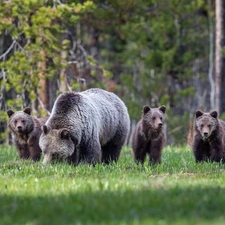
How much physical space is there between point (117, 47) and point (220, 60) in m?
12.5

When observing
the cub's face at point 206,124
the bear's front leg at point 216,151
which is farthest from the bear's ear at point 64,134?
the bear's front leg at point 216,151

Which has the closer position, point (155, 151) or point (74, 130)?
point (74, 130)

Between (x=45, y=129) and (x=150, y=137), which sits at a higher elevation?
(x=45, y=129)

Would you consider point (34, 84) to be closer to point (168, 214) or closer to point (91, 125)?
point (91, 125)

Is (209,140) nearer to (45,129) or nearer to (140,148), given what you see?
(140,148)

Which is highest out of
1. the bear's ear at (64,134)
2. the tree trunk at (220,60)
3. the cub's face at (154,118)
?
the tree trunk at (220,60)

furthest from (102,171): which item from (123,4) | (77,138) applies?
(123,4)

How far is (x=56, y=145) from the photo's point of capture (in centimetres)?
1159

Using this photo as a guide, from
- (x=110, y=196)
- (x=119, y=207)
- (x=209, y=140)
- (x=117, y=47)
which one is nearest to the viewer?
(x=119, y=207)

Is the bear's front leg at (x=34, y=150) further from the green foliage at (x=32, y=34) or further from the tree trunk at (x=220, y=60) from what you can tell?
the tree trunk at (x=220, y=60)

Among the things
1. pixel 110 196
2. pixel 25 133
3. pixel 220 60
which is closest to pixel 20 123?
pixel 25 133

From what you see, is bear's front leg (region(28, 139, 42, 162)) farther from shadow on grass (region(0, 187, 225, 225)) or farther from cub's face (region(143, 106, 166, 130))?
shadow on grass (region(0, 187, 225, 225))

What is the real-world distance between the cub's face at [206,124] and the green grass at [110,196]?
1.83m

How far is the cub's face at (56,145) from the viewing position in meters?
11.6
